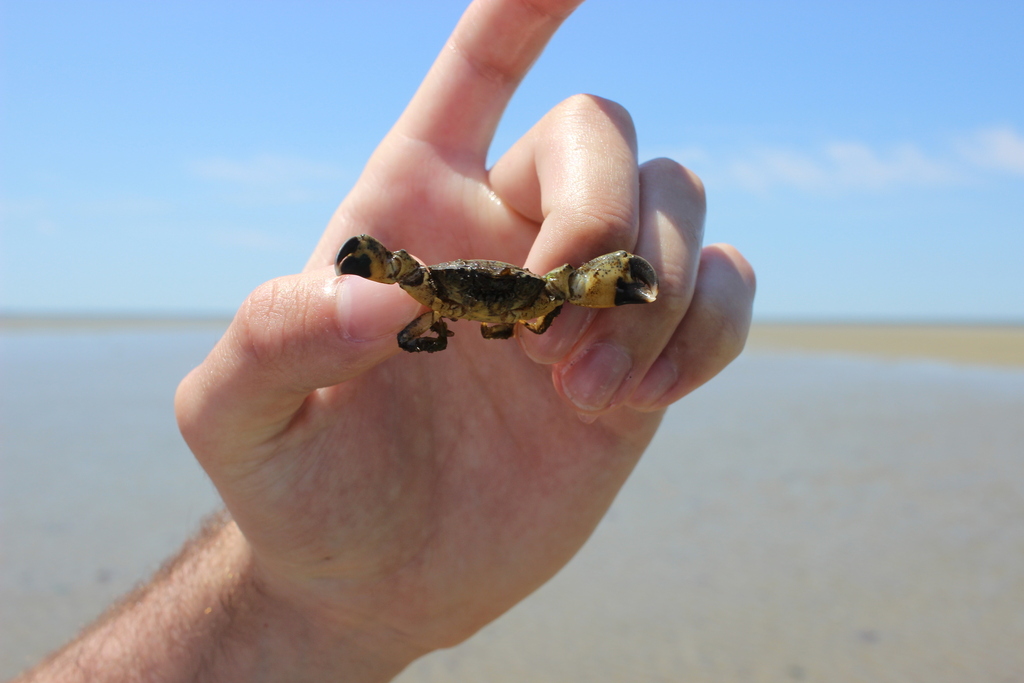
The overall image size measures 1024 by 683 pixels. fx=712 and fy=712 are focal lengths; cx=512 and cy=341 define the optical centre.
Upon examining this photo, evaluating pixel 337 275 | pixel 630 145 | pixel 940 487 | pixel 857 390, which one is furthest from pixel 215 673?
pixel 857 390

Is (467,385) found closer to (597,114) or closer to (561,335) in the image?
(561,335)

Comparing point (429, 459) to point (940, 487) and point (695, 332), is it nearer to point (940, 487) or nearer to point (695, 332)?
point (695, 332)

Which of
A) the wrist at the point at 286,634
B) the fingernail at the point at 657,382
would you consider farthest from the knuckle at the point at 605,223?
the wrist at the point at 286,634

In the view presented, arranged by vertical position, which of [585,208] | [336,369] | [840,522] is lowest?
[840,522]

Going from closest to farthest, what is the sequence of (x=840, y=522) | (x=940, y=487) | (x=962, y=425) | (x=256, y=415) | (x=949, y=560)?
1. (x=256, y=415)
2. (x=949, y=560)
3. (x=840, y=522)
4. (x=940, y=487)
5. (x=962, y=425)

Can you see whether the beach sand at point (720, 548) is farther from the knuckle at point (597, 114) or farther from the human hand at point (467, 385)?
the knuckle at point (597, 114)

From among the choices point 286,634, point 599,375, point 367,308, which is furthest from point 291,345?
point 286,634
